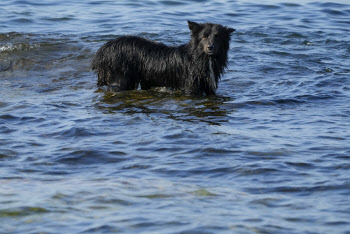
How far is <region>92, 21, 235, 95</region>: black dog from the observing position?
32.2ft

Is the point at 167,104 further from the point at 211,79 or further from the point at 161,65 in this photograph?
the point at 211,79

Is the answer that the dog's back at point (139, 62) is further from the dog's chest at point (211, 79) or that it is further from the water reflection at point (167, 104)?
the dog's chest at point (211, 79)

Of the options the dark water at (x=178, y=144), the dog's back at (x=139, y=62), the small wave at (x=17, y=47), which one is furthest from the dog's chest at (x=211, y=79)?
the small wave at (x=17, y=47)

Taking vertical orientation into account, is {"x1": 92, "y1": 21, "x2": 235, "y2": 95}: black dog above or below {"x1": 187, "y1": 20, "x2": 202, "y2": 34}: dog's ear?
below

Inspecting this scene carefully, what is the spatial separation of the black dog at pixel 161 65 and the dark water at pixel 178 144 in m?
0.26

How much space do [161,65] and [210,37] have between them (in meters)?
1.03

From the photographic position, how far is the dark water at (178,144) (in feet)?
17.0

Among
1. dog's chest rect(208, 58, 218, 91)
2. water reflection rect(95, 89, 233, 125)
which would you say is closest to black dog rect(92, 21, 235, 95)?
dog's chest rect(208, 58, 218, 91)

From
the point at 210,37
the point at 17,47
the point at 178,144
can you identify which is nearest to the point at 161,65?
the point at 210,37

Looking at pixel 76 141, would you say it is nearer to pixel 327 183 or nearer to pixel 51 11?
pixel 327 183

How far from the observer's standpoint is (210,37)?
9.44 m

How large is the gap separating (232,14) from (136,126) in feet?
35.4

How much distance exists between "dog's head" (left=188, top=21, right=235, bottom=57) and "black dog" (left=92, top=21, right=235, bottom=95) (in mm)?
21

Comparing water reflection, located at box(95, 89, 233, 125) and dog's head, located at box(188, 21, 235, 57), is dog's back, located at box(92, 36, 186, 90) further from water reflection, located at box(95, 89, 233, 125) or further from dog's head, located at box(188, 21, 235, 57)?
dog's head, located at box(188, 21, 235, 57)
